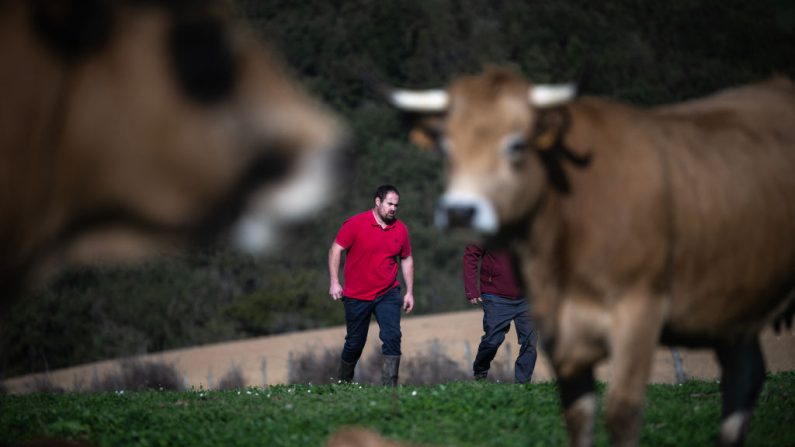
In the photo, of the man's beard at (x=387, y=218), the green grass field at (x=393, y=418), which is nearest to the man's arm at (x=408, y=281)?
the man's beard at (x=387, y=218)

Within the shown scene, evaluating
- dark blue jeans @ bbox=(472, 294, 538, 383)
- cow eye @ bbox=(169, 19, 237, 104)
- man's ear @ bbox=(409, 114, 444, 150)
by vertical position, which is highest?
cow eye @ bbox=(169, 19, 237, 104)

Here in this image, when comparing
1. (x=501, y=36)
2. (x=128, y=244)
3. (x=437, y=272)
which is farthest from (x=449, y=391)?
(x=501, y=36)

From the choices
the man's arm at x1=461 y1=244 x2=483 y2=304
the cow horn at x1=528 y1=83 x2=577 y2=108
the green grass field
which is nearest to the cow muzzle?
the cow horn at x1=528 y1=83 x2=577 y2=108

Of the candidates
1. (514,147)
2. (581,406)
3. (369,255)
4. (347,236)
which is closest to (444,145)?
(514,147)

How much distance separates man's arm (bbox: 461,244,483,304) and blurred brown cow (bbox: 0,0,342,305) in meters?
9.93

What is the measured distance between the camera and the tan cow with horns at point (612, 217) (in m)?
4.88

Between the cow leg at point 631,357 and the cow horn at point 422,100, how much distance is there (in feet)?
4.28

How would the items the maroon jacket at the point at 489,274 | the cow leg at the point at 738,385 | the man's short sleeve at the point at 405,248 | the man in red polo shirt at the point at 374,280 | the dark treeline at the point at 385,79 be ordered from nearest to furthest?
the cow leg at the point at 738,385 < the maroon jacket at the point at 489,274 < the man in red polo shirt at the point at 374,280 < the man's short sleeve at the point at 405,248 < the dark treeline at the point at 385,79

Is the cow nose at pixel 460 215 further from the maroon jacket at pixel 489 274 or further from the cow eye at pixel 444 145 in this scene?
the maroon jacket at pixel 489 274

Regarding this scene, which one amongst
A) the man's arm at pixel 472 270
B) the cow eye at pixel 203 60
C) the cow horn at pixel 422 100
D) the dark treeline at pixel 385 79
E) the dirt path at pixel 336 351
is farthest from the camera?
the dark treeline at pixel 385 79

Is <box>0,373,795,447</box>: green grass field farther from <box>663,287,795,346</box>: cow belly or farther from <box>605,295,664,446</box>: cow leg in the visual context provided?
<box>605,295,664,446</box>: cow leg

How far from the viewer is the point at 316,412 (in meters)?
8.73

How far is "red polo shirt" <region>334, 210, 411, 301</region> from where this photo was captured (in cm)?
1253

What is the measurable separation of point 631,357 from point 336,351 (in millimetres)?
15093
